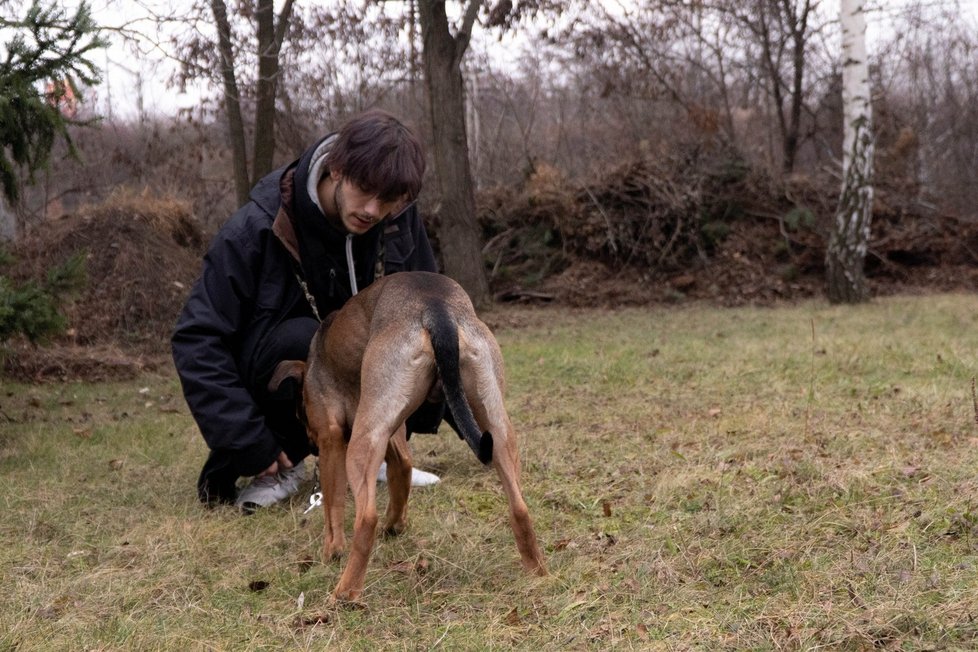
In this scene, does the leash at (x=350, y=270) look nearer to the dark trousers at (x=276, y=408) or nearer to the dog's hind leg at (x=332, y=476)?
the dark trousers at (x=276, y=408)

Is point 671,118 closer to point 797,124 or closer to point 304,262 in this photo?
point 797,124

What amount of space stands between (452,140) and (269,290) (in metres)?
8.66

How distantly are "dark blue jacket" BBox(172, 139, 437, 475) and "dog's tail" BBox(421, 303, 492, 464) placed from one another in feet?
4.05

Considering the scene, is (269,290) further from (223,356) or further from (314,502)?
(314,502)

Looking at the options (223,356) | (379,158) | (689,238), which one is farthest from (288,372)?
(689,238)

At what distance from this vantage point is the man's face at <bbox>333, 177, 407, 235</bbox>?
3852mm

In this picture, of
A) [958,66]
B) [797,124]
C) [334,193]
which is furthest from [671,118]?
[334,193]

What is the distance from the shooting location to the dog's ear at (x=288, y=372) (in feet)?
13.6

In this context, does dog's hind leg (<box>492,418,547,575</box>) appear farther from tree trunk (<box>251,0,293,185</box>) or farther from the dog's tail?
tree trunk (<box>251,0,293,185</box>)

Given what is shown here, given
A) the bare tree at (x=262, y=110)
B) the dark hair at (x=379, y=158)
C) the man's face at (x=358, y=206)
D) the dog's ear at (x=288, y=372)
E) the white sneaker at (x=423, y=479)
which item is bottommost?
the white sneaker at (x=423, y=479)

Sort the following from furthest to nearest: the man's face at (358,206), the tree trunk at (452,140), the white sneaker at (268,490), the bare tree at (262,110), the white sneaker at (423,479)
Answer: the bare tree at (262,110) < the tree trunk at (452,140) < the white sneaker at (423,479) < the white sneaker at (268,490) < the man's face at (358,206)

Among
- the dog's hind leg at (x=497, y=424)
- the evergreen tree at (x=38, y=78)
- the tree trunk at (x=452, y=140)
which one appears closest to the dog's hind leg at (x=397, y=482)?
the dog's hind leg at (x=497, y=424)

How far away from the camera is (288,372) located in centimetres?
416

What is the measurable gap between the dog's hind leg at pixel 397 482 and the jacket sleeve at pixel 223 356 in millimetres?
653
